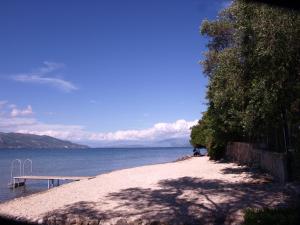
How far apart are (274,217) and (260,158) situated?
482 inches

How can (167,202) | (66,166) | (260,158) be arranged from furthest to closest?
(66,166) < (260,158) < (167,202)

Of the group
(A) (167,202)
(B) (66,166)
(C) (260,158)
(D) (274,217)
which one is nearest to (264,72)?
(A) (167,202)

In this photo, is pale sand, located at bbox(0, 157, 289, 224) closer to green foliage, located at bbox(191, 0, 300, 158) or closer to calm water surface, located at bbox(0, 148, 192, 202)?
green foliage, located at bbox(191, 0, 300, 158)

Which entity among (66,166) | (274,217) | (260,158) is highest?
(260,158)

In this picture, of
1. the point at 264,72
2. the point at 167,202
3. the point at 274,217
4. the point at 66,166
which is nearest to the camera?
the point at 274,217

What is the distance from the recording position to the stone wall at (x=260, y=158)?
15430 mm

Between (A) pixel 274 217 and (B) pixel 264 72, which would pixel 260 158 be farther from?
(A) pixel 274 217

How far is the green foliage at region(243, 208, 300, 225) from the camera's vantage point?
816cm

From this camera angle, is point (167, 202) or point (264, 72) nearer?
point (167, 202)

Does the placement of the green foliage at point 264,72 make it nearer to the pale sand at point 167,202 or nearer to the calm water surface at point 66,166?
the pale sand at point 167,202

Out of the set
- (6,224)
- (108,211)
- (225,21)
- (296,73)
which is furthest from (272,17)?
(225,21)

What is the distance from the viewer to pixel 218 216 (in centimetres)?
1057

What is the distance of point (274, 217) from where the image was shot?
8492 millimetres

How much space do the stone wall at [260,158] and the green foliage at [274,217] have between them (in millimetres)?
6283
